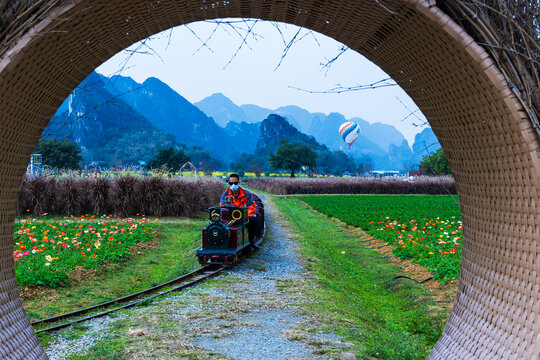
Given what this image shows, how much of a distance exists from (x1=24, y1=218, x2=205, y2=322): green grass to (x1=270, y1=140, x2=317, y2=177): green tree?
241ft

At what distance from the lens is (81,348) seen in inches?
194

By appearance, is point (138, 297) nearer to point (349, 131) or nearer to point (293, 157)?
point (349, 131)

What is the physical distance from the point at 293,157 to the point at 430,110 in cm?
8423

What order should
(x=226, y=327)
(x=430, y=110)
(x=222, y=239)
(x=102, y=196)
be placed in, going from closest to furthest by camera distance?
(x=430, y=110)
(x=226, y=327)
(x=222, y=239)
(x=102, y=196)

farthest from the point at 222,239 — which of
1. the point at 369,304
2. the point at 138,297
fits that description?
the point at 369,304

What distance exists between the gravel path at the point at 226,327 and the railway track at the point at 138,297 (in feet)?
0.86

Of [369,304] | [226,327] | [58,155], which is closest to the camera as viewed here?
[226,327]

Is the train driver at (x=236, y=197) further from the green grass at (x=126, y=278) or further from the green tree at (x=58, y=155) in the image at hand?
the green tree at (x=58, y=155)

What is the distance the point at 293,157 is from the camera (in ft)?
287

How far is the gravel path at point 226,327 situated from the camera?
4766mm

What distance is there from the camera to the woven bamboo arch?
2596 mm

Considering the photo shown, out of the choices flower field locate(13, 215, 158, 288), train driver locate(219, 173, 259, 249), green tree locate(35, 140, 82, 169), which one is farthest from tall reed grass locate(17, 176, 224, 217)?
green tree locate(35, 140, 82, 169)

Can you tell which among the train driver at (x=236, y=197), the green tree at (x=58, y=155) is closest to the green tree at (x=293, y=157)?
the green tree at (x=58, y=155)

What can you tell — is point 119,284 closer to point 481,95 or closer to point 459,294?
point 459,294
